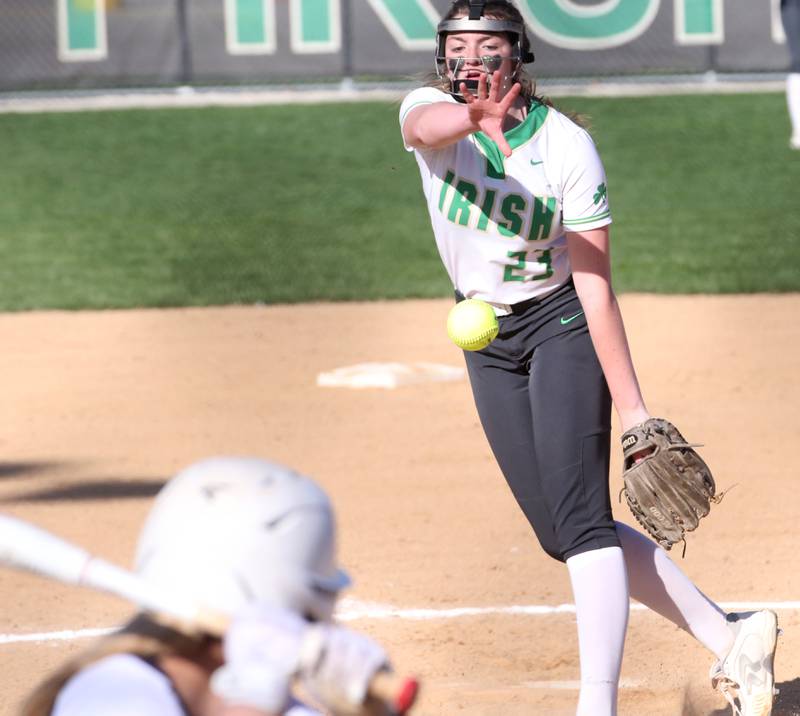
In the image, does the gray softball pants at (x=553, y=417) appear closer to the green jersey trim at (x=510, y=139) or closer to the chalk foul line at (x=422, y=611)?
the green jersey trim at (x=510, y=139)

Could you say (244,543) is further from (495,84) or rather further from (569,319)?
(569,319)

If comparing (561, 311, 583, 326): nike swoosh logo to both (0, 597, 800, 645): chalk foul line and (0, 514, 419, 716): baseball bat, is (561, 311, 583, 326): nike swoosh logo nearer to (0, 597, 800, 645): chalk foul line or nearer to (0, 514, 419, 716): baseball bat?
(0, 597, 800, 645): chalk foul line

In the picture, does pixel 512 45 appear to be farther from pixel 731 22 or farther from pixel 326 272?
pixel 731 22

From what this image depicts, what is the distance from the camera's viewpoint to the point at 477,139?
3.98 meters

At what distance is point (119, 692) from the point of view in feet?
6.79

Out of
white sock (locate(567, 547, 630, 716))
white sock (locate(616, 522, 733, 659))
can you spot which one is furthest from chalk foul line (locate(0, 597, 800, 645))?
white sock (locate(567, 547, 630, 716))

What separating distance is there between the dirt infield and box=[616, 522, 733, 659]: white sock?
0.37 m

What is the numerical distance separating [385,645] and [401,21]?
50.0 ft

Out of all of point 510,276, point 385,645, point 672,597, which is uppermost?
point 510,276

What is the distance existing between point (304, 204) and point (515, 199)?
1123cm

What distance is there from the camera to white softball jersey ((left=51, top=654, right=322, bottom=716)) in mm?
2055

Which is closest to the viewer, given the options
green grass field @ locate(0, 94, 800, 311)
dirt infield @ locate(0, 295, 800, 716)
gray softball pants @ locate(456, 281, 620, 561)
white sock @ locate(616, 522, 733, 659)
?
gray softball pants @ locate(456, 281, 620, 561)

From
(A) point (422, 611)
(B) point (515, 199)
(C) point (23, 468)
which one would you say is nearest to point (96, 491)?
(C) point (23, 468)

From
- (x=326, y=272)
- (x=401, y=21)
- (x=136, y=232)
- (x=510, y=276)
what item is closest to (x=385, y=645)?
(x=510, y=276)
